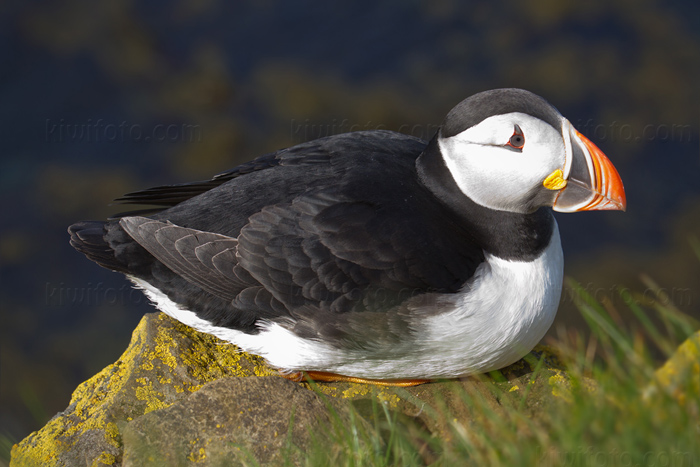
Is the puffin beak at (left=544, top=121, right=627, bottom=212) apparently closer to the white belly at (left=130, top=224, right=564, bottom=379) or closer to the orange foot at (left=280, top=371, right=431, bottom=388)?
the white belly at (left=130, top=224, right=564, bottom=379)

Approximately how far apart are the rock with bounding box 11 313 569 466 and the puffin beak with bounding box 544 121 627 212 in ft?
2.57

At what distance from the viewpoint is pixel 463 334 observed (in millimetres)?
3508

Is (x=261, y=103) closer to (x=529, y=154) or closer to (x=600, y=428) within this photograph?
(x=529, y=154)

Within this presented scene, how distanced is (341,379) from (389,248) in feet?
3.00

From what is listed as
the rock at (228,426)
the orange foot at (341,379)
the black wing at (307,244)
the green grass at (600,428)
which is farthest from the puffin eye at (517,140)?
the rock at (228,426)

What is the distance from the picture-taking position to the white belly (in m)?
3.46

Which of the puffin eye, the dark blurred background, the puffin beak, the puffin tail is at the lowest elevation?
the dark blurred background

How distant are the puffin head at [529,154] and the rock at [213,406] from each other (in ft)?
2.60

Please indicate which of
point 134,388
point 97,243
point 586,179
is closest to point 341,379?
point 134,388

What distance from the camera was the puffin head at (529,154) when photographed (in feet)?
10.8

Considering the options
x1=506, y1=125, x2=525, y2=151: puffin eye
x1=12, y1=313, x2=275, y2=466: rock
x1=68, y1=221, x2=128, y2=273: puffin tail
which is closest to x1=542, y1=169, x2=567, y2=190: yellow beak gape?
x1=506, y1=125, x2=525, y2=151: puffin eye

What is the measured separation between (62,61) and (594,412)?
25.3ft

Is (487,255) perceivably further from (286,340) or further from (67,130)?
(67,130)

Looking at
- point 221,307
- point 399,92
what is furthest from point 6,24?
point 221,307
